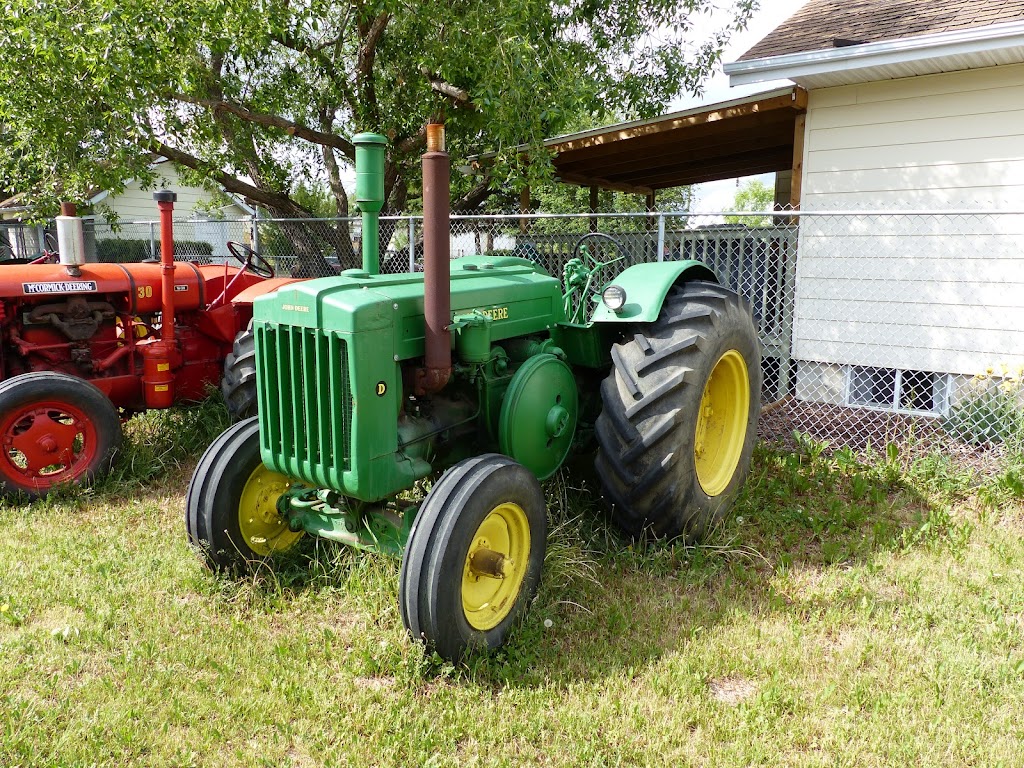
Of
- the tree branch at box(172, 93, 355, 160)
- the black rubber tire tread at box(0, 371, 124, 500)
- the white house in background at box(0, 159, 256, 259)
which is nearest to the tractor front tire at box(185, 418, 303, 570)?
the black rubber tire tread at box(0, 371, 124, 500)

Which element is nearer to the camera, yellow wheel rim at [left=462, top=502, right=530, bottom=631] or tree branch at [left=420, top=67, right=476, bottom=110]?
yellow wheel rim at [left=462, top=502, right=530, bottom=631]

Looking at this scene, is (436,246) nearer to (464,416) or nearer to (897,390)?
(464,416)

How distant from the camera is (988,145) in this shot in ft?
18.4

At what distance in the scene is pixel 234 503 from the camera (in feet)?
10.6

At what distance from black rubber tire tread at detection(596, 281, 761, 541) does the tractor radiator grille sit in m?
1.16

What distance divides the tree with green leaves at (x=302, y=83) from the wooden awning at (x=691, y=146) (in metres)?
0.53

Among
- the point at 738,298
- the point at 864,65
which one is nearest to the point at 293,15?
the point at 864,65

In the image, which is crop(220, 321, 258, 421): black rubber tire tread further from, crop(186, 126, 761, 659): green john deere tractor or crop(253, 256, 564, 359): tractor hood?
crop(253, 256, 564, 359): tractor hood

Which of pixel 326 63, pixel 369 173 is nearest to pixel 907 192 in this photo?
pixel 369 173

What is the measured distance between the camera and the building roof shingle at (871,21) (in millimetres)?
5477

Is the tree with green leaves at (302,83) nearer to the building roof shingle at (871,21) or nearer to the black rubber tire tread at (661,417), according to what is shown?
the building roof shingle at (871,21)

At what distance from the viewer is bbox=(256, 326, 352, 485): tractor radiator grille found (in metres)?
2.77

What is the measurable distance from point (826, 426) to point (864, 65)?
8.55ft

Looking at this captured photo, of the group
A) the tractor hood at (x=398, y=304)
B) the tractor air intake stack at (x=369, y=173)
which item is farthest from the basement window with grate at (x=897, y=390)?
the tractor air intake stack at (x=369, y=173)
